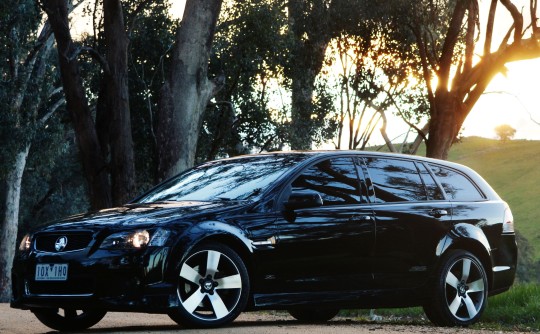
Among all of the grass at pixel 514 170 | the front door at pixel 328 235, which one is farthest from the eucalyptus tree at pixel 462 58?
the grass at pixel 514 170

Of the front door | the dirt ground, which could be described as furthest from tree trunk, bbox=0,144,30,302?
the front door

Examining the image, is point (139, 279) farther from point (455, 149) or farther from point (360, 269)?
point (455, 149)

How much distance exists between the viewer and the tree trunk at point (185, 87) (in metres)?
18.2

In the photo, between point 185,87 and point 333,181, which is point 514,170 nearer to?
point 185,87

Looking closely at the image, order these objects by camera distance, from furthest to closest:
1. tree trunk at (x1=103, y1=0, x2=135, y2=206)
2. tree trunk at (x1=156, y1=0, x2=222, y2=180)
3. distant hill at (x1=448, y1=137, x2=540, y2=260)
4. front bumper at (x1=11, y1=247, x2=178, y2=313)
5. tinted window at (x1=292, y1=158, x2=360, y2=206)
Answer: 1. distant hill at (x1=448, y1=137, x2=540, y2=260)
2. tree trunk at (x1=103, y1=0, x2=135, y2=206)
3. tree trunk at (x1=156, y1=0, x2=222, y2=180)
4. tinted window at (x1=292, y1=158, x2=360, y2=206)
5. front bumper at (x1=11, y1=247, x2=178, y2=313)

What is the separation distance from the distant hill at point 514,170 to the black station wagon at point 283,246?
92.7 meters

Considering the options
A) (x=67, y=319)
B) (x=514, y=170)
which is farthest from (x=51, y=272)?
(x=514, y=170)

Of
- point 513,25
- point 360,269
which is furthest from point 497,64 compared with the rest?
point 360,269

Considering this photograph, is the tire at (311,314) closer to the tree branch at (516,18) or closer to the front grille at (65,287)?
the front grille at (65,287)

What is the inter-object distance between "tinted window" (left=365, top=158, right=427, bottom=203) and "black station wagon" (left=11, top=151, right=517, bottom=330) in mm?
14

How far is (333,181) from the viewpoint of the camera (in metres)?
9.73

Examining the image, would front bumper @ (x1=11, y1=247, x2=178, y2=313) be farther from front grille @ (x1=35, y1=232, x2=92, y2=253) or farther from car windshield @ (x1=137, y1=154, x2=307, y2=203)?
car windshield @ (x1=137, y1=154, x2=307, y2=203)

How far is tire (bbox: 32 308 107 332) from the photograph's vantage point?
936 centimetres

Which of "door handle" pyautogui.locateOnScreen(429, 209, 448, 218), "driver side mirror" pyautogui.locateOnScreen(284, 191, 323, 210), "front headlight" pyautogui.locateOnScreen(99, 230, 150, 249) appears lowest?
"front headlight" pyautogui.locateOnScreen(99, 230, 150, 249)
